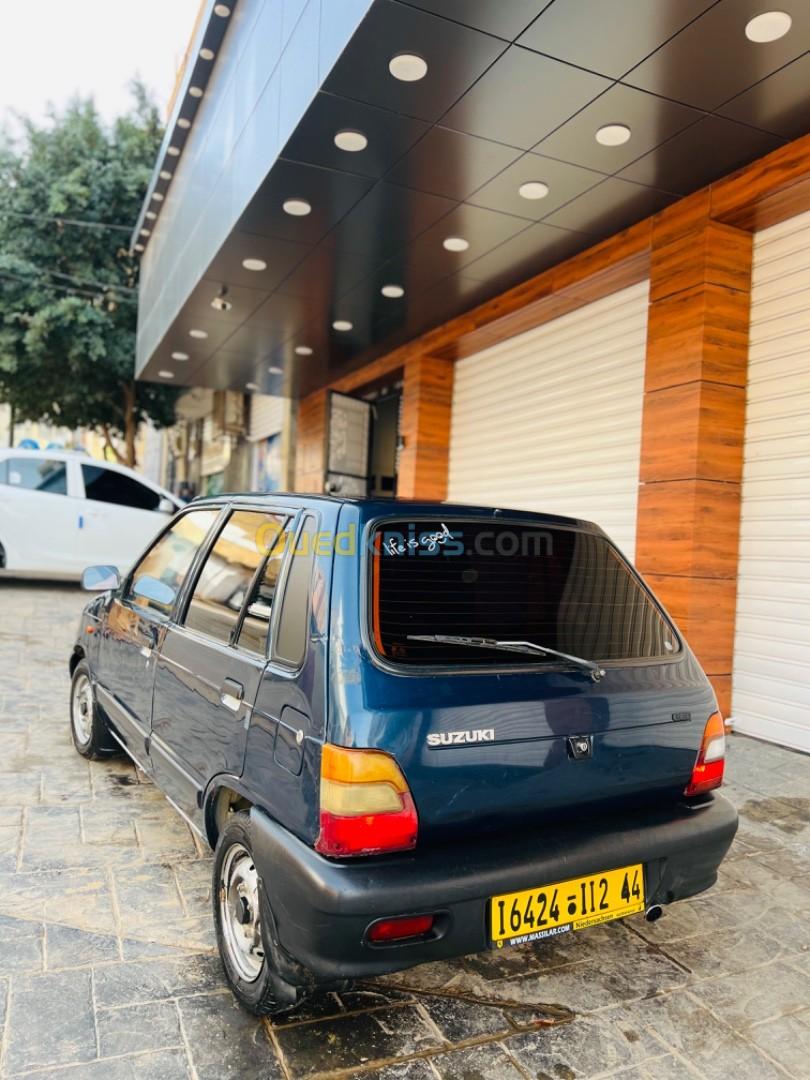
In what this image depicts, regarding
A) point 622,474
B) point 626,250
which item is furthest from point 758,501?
point 626,250

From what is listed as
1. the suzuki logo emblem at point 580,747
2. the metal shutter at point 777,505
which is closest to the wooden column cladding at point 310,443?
the metal shutter at point 777,505

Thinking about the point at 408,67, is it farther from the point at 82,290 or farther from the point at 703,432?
the point at 82,290

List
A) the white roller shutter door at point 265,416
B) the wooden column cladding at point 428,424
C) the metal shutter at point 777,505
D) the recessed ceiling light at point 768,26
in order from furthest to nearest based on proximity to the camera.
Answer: the white roller shutter door at point 265,416 < the wooden column cladding at point 428,424 < the metal shutter at point 777,505 < the recessed ceiling light at point 768,26

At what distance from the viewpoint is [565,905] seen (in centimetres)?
206

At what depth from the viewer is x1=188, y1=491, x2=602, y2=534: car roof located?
7.41 ft

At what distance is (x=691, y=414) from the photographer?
5.37m

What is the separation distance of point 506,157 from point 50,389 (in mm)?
16298

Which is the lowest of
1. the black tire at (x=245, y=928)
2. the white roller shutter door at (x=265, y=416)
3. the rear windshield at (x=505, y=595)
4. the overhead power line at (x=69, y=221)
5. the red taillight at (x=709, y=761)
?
the black tire at (x=245, y=928)

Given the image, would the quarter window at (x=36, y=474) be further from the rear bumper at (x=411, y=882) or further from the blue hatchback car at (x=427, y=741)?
the rear bumper at (x=411, y=882)

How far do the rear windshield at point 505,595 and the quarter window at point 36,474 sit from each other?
925 cm

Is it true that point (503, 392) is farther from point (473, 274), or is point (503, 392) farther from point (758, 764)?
point (758, 764)

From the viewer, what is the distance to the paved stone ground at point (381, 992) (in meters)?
2.02

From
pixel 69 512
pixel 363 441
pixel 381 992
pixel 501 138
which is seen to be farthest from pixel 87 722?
pixel 363 441

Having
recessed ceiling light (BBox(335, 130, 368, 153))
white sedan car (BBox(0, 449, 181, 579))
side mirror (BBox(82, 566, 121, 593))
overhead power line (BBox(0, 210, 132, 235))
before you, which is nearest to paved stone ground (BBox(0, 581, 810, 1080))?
side mirror (BBox(82, 566, 121, 593))
